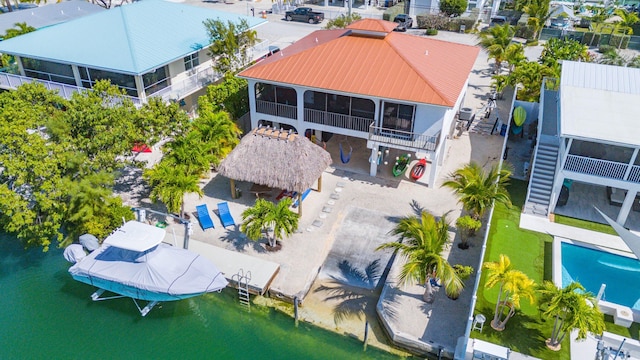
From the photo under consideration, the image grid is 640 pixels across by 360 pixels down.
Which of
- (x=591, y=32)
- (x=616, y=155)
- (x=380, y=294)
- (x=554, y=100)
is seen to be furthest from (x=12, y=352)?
(x=591, y=32)

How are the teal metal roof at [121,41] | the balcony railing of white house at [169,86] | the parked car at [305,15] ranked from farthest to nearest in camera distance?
the parked car at [305,15] < the balcony railing of white house at [169,86] < the teal metal roof at [121,41]

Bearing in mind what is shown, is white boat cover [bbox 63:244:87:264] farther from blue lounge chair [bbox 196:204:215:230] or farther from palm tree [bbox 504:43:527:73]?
palm tree [bbox 504:43:527:73]

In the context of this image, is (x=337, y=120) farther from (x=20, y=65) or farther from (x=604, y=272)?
(x=20, y=65)

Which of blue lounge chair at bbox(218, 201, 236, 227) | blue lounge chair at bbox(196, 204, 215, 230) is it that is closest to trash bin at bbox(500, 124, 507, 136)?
blue lounge chair at bbox(218, 201, 236, 227)

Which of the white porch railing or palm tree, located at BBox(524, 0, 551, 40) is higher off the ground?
palm tree, located at BBox(524, 0, 551, 40)

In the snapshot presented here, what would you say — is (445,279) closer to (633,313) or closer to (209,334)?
(633,313)

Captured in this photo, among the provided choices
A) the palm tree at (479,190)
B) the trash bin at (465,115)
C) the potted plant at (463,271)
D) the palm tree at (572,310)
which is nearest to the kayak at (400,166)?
the palm tree at (479,190)

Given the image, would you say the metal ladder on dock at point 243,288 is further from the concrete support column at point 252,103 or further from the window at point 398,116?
the concrete support column at point 252,103

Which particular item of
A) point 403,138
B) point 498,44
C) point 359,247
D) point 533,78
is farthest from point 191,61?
point 498,44
